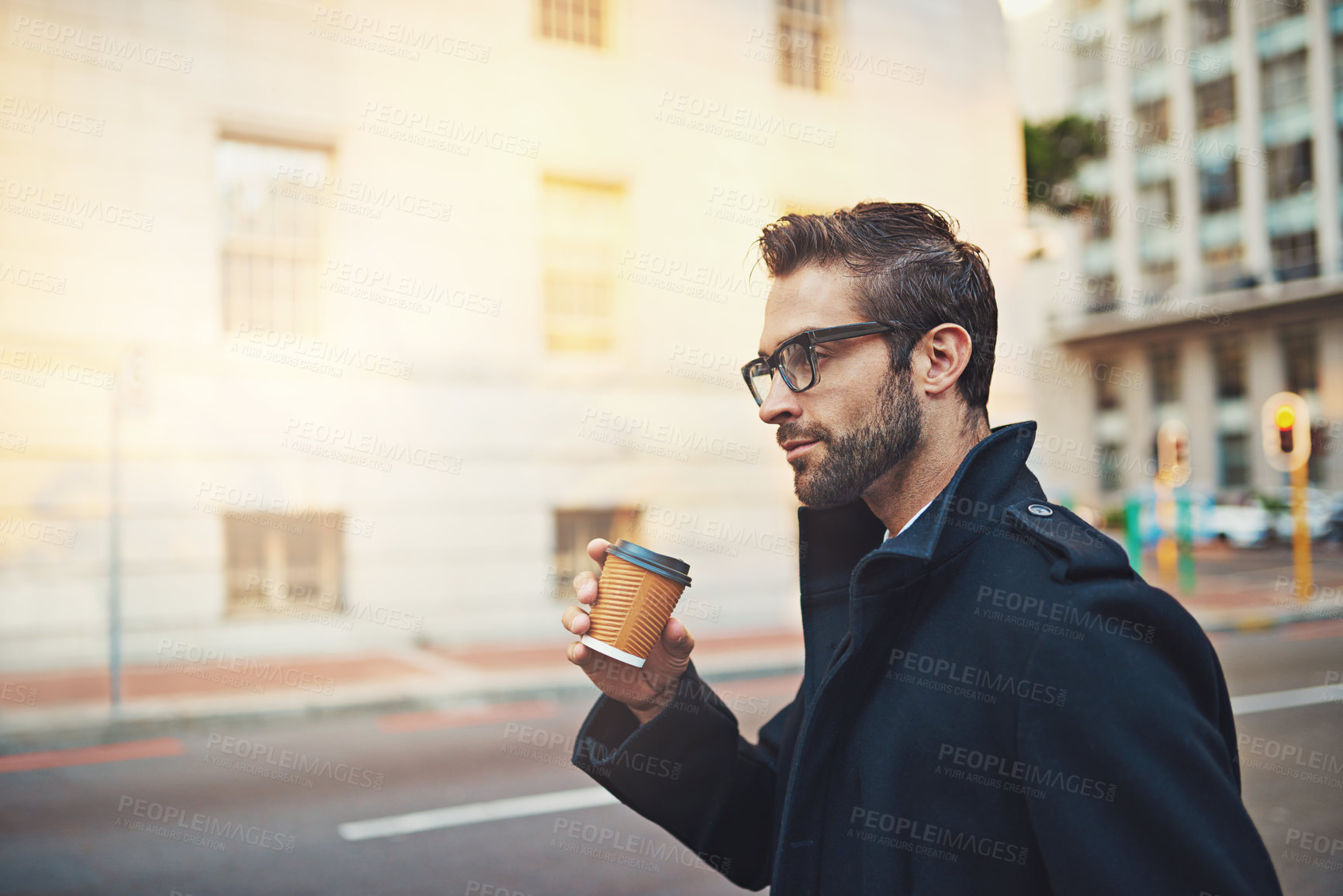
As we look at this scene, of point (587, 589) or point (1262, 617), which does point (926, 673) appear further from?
point (1262, 617)

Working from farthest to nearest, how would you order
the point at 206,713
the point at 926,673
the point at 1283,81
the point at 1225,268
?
the point at 1225,268
the point at 1283,81
the point at 206,713
the point at 926,673

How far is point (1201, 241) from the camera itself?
38.4m

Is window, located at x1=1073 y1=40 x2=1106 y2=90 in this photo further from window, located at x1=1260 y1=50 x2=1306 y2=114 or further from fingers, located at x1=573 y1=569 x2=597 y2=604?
fingers, located at x1=573 y1=569 x2=597 y2=604

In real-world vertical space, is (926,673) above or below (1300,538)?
above

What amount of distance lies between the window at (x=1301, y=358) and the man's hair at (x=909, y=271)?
40563 millimetres

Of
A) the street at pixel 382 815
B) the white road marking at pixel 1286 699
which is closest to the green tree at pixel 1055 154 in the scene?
the white road marking at pixel 1286 699

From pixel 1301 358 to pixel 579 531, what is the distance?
34654 millimetres

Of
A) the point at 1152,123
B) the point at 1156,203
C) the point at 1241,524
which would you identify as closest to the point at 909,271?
the point at 1241,524

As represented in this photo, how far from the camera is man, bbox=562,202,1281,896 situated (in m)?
1.13

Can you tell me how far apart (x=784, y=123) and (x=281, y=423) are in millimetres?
7668

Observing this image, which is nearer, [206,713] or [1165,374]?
[206,713]

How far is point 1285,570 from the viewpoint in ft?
66.7

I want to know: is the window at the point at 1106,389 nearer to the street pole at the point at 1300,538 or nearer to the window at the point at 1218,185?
the window at the point at 1218,185

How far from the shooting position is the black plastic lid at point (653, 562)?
1701 mm
